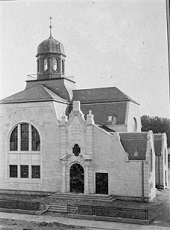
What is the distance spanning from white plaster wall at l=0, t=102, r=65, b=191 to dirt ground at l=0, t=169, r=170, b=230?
69 cm

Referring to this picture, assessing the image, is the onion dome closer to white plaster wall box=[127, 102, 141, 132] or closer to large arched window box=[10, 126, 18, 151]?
white plaster wall box=[127, 102, 141, 132]

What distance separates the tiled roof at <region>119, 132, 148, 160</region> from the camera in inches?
199

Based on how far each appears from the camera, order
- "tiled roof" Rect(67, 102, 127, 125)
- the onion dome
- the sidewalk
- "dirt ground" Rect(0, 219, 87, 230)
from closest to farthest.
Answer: the sidewalk
"dirt ground" Rect(0, 219, 87, 230)
the onion dome
"tiled roof" Rect(67, 102, 127, 125)

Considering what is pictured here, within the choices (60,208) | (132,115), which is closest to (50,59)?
(132,115)

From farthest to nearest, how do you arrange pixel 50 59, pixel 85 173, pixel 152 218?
pixel 85 173 < pixel 50 59 < pixel 152 218

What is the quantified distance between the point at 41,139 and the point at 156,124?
6.57 feet

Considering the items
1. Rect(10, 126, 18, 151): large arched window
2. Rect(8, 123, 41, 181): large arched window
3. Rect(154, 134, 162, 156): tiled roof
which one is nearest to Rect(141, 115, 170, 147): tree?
Rect(154, 134, 162, 156): tiled roof

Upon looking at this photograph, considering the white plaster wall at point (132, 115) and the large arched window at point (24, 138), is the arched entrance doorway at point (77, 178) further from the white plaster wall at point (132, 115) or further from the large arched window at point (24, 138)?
the white plaster wall at point (132, 115)

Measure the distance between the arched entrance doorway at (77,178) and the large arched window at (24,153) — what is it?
0.55 metres

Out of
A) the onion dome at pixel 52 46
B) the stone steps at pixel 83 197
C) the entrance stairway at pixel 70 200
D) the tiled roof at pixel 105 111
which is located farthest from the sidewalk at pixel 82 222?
the onion dome at pixel 52 46

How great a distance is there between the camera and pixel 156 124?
455 cm

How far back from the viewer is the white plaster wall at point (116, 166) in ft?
16.1

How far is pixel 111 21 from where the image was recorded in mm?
4477

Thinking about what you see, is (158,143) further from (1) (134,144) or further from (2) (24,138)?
(2) (24,138)
